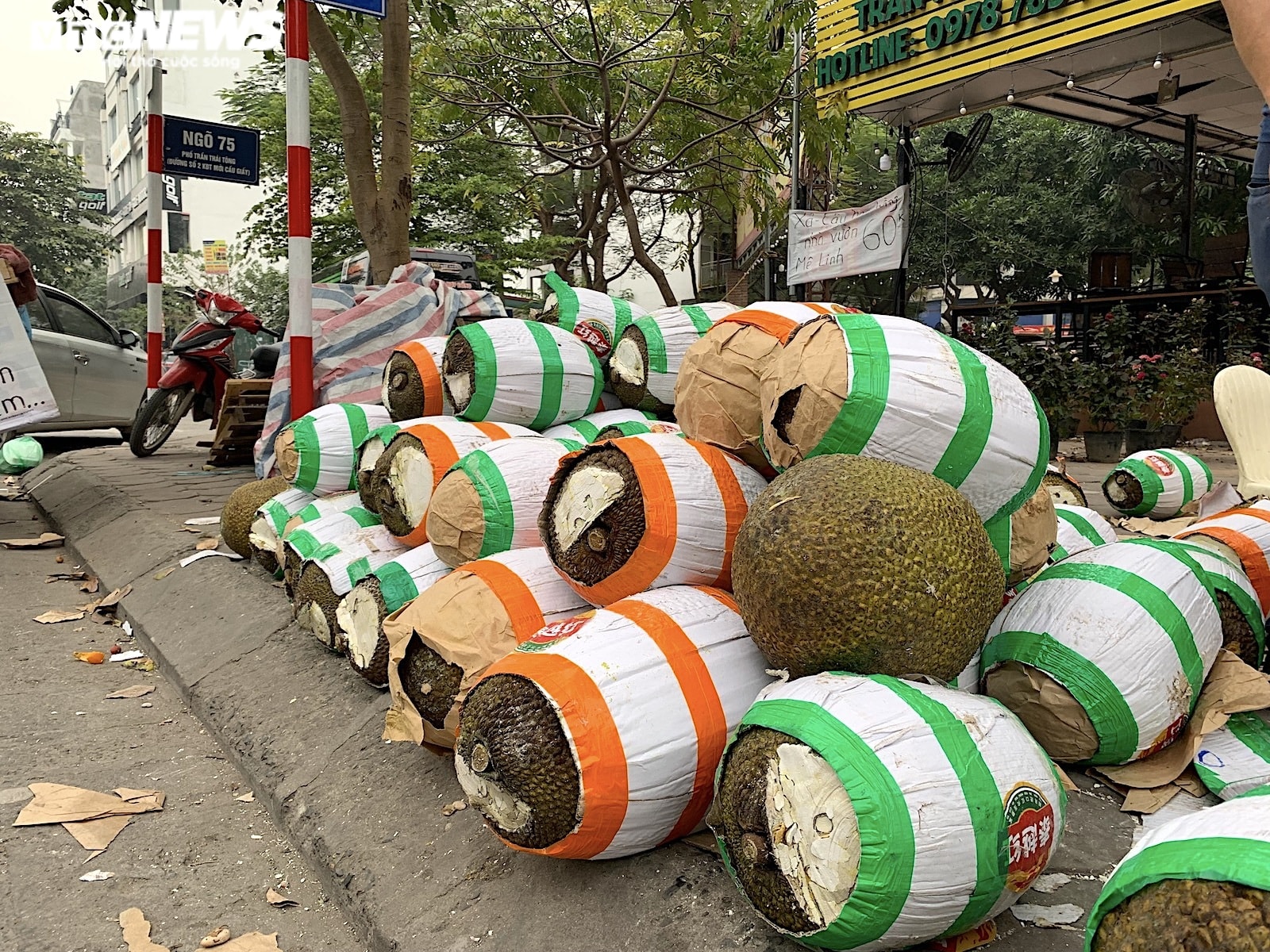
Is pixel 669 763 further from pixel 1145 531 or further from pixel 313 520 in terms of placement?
pixel 1145 531

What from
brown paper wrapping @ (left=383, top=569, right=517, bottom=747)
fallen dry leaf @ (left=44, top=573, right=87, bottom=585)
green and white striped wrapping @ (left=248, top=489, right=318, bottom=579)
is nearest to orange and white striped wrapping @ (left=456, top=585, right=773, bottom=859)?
brown paper wrapping @ (left=383, top=569, right=517, bottom=747)

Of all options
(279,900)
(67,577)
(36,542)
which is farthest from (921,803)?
(36,542)

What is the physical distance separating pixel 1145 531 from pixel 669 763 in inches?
120

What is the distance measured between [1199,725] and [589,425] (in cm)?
200

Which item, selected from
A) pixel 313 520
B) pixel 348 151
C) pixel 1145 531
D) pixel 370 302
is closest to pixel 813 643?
pixel 313 520

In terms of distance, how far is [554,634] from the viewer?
1764mm

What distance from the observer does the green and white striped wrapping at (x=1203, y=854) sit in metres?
0.95

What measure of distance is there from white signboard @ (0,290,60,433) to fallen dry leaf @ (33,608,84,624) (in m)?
1.35

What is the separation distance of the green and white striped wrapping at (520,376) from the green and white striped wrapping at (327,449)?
1.53 feet

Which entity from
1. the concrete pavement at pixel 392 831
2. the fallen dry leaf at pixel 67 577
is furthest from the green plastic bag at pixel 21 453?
the concrete pavement at pixel 392 831

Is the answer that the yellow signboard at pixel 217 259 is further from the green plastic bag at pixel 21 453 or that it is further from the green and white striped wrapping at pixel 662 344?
the green and white striped wrapping at pixel 662 344

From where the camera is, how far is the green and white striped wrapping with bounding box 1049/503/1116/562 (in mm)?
2619

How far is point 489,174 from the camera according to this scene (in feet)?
61.1

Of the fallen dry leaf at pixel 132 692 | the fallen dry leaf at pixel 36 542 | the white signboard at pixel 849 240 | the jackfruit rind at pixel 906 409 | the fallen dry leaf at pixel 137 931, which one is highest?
the white signboard at pixel 849 240
